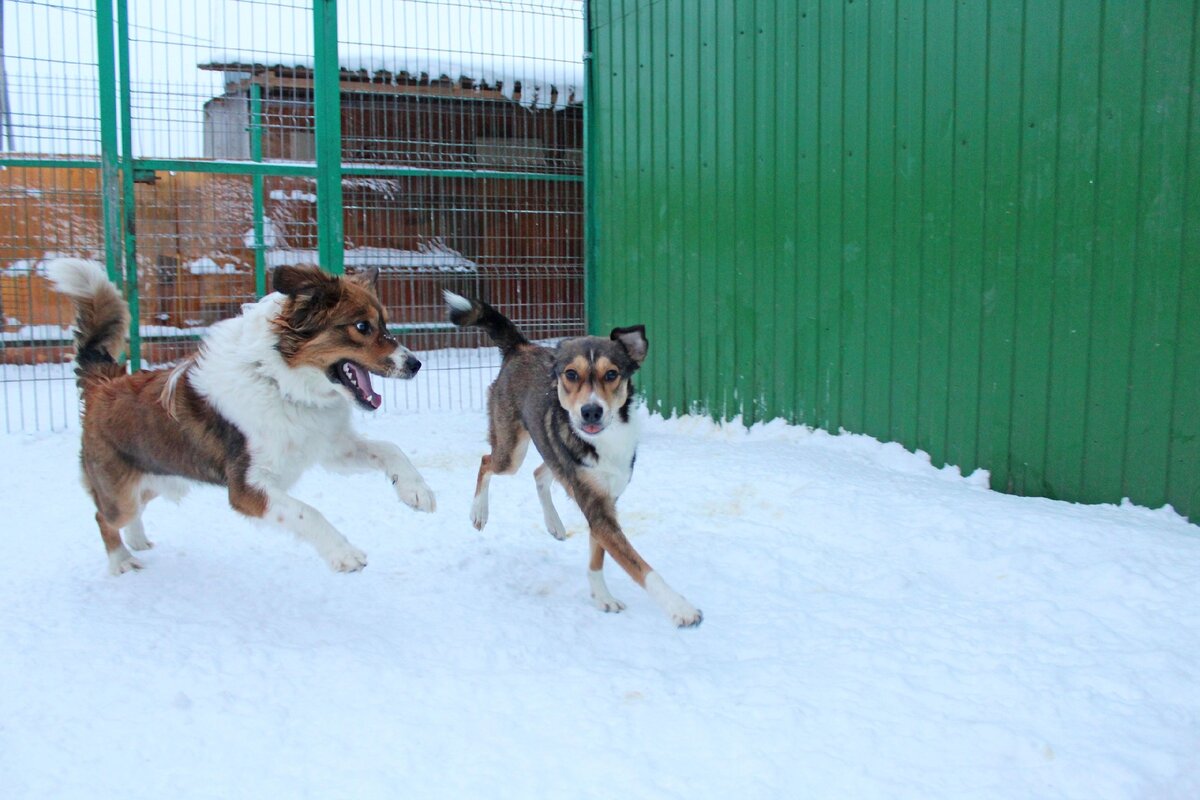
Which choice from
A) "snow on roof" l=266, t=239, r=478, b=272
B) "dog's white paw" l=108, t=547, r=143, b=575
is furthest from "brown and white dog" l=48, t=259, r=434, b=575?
"snow on roof" l=266, t=239, r=478, b=272

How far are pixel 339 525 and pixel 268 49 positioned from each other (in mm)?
5141

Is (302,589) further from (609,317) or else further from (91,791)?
(609,317)

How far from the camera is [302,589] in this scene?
4516 mm

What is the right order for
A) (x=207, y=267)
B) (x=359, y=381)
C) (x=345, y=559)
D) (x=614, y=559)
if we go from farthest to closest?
(x=207, y=267) < (x=359, y=381) < (x=614, y=559) < (x=345, y=559)

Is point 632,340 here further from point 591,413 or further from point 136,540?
point 136,540

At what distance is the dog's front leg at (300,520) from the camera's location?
392 cm

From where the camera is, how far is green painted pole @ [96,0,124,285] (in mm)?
7863

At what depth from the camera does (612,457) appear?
436 cm

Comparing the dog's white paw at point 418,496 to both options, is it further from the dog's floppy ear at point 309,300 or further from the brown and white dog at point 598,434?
the dog's floppy ear at point 309,300

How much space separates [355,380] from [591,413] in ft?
3.47

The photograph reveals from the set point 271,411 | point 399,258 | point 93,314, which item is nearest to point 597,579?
point 271,411

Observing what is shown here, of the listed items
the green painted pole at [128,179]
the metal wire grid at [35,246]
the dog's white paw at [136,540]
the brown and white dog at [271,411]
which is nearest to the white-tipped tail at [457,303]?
the brown and white dog at [271,411]

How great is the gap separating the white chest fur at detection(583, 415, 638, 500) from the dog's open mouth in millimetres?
980

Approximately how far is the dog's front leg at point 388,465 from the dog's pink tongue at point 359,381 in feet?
0.70
